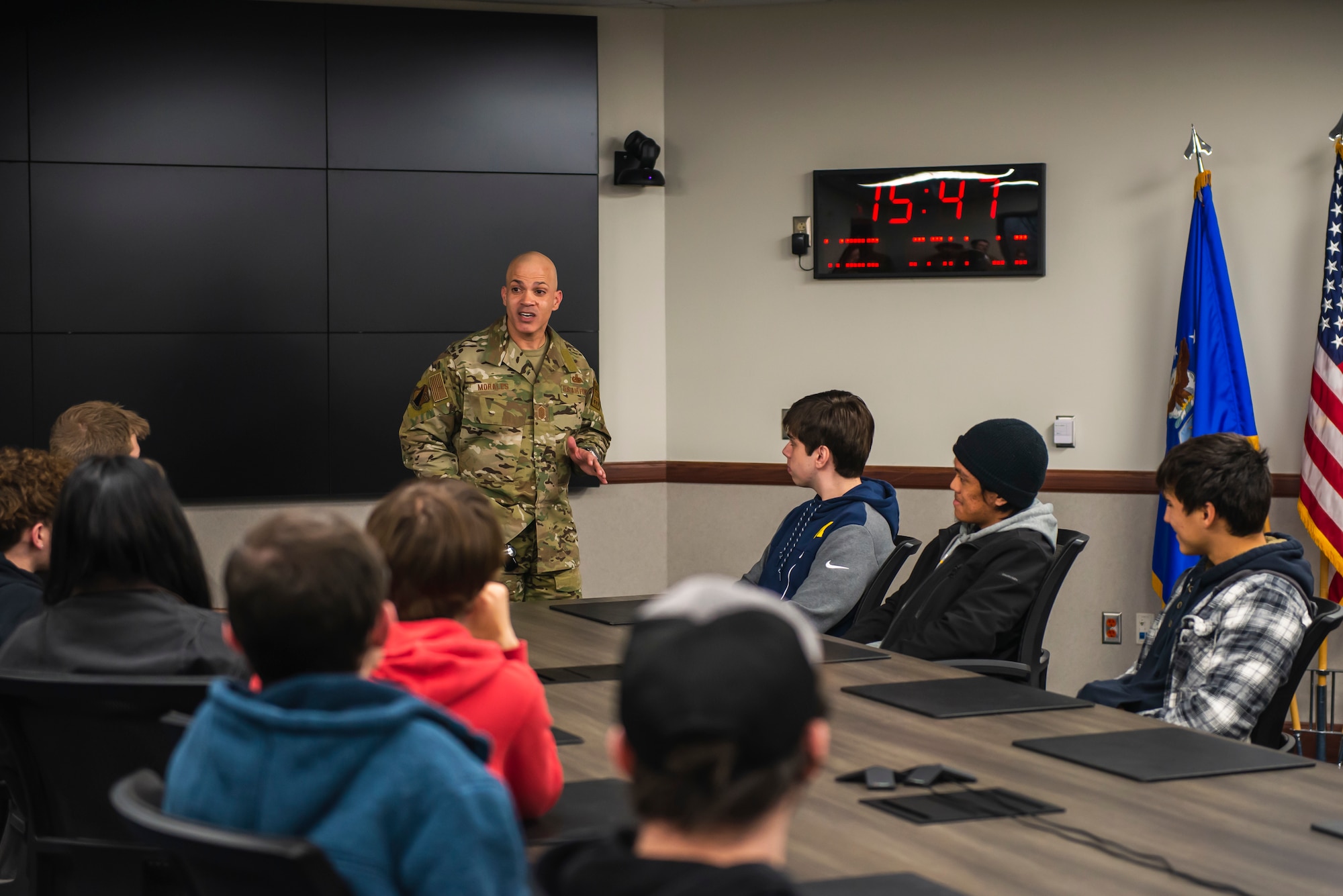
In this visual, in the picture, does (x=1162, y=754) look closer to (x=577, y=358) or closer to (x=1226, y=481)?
(x=1226, y=481)

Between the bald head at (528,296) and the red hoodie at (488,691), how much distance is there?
298 cm

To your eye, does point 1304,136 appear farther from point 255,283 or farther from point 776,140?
point 255,283

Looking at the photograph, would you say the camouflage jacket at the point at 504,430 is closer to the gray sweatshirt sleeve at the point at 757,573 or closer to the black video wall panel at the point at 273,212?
the black video wall panel at the point at 273,212

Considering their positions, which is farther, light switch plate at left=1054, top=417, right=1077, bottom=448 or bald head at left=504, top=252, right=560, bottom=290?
light switch plate at left=1054, top=417, right=1077, bottom=448

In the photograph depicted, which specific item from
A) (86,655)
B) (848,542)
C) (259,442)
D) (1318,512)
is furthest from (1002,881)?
(259,442)

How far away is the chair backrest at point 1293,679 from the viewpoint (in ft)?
7.77

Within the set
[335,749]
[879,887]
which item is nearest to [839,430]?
[879,887]

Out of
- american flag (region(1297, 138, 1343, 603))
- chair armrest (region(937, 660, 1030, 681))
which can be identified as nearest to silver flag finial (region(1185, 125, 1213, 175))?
american flag (region(1297, 138, 1343, 603))

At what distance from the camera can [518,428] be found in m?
4.58

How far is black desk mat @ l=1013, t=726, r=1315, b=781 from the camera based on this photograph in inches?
72.8

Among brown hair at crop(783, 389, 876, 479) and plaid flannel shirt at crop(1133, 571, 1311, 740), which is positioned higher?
brown hair at crop(783, 389, 876, 479)

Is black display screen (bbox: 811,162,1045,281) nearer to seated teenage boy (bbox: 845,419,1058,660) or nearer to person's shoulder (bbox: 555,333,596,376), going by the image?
person's shoulder (bbox: 555,333,596,376)

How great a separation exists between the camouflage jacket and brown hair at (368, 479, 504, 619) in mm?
2930

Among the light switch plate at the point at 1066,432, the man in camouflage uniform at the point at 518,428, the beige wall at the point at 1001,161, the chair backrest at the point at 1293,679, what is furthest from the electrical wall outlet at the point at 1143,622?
the chair backrest at the point at 1293,679
